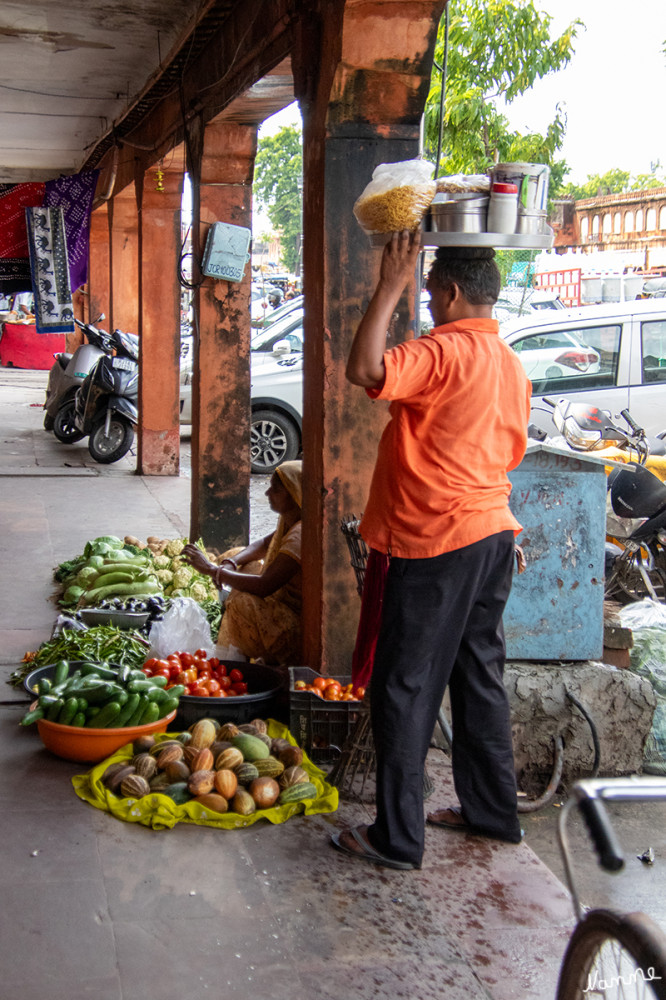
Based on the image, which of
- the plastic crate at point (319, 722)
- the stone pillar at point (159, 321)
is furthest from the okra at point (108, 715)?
the stone pillar at point (159, 321)

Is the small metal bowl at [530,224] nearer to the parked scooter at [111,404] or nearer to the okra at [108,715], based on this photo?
the okra at [108,715]

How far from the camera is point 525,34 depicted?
10.1 metres

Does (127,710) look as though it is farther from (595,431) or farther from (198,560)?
(595,431)

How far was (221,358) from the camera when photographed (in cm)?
711

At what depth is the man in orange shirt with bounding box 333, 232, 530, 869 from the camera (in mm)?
2902

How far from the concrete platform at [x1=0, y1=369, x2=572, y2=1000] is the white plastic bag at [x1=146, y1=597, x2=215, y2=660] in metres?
0.88

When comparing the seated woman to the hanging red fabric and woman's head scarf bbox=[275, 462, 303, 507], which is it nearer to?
woman's head scarf bbox=[275, 462, 303, 507]

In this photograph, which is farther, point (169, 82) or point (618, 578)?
point (169, 82)

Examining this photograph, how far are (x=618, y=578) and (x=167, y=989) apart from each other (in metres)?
4.21

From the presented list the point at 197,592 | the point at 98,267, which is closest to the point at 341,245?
the point at 197,592

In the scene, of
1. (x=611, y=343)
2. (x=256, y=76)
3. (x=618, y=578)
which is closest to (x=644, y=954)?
(x=618, y=578)

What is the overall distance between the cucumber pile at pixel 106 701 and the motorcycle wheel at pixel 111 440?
742cm

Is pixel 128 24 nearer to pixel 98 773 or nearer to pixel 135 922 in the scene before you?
pixel 98 773

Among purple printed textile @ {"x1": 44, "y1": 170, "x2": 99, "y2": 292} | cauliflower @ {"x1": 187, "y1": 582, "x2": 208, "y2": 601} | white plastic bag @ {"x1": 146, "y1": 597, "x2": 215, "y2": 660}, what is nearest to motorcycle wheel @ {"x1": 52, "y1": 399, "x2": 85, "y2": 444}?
purple printed textile @ {"x1": 44, "y1": 170, "x2": 99, "y2": 292}
